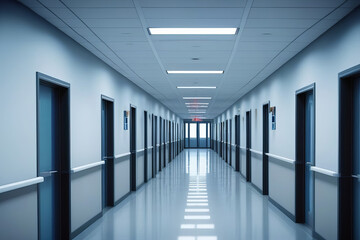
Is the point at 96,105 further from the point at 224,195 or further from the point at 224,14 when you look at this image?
the point at 224,195

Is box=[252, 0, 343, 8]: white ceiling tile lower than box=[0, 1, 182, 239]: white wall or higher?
higher

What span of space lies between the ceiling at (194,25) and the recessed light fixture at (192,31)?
4.9 inches

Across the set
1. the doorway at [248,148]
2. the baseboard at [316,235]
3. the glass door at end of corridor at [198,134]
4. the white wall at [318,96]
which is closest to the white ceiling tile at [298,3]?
the white wall at [318,96]

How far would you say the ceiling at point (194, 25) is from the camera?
12.5ft

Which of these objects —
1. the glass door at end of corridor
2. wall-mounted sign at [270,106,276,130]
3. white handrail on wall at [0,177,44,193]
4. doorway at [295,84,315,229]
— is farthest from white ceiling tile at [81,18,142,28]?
the glass door at end of corridor

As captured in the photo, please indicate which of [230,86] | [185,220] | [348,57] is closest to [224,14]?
[348,57]

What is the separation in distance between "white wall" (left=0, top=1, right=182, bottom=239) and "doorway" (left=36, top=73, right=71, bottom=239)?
17 centimetres

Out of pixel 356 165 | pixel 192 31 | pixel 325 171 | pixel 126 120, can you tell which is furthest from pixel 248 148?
pixel 192 31

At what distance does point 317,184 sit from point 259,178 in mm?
4687

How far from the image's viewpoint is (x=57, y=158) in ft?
16.6

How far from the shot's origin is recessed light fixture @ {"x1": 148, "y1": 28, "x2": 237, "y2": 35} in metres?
4.81

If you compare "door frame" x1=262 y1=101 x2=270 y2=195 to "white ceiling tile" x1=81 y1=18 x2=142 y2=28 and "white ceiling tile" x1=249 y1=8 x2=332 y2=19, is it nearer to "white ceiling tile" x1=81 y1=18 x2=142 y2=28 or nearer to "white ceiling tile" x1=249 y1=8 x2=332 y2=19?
"white ceiling tile" x1=249 y1=8 x2=332 y2=19

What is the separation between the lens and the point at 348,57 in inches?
164

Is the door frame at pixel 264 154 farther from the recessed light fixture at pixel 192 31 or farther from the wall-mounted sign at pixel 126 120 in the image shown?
the recessed light fixture at pixel 192 31
